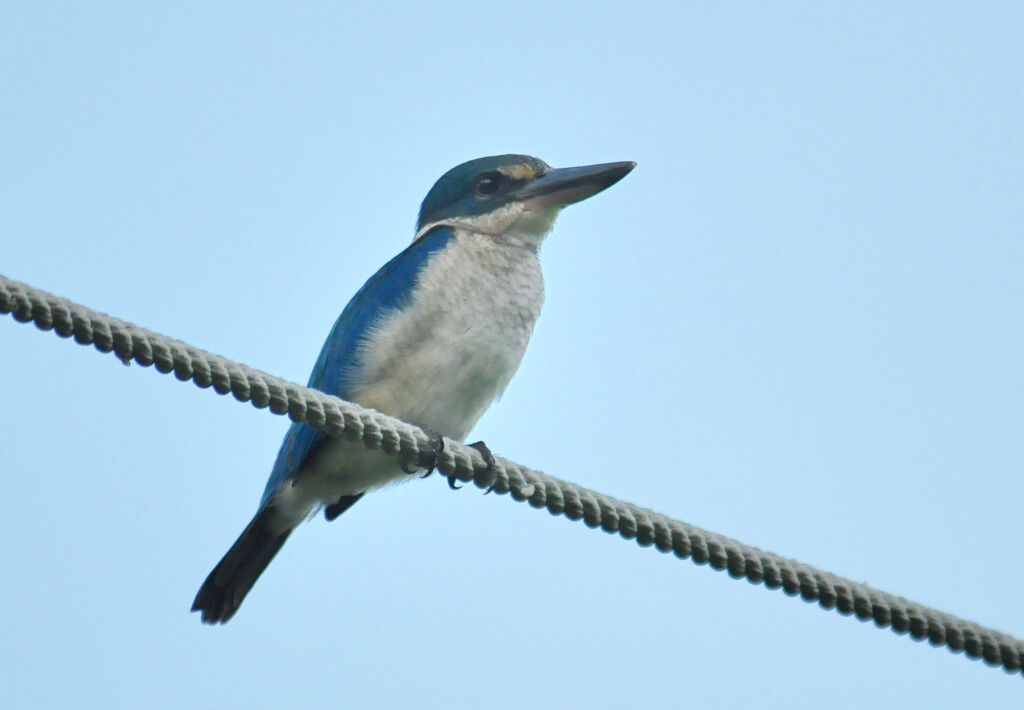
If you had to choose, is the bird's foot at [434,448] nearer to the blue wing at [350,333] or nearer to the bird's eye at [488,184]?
the blue wing at [350,333]

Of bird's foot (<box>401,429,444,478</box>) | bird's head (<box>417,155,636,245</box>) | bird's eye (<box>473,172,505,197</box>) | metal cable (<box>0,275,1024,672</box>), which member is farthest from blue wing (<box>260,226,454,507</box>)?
metal cable (<box>0,275,1024,672</box>)

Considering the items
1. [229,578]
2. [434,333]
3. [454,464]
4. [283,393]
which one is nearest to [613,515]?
[454,464]

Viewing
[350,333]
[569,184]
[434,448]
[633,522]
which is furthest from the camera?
[569,184]

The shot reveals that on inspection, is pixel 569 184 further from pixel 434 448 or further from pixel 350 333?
pixel 434 448

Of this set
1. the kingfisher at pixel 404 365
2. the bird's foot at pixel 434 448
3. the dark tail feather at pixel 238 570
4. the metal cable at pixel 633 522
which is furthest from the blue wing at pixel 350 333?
the metal cable at pixel 633 522

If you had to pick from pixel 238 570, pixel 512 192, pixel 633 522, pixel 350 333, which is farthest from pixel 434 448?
pixel 512 192

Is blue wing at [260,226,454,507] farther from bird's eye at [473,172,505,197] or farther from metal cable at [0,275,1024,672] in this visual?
metal cable at [0,275,1024,672]
